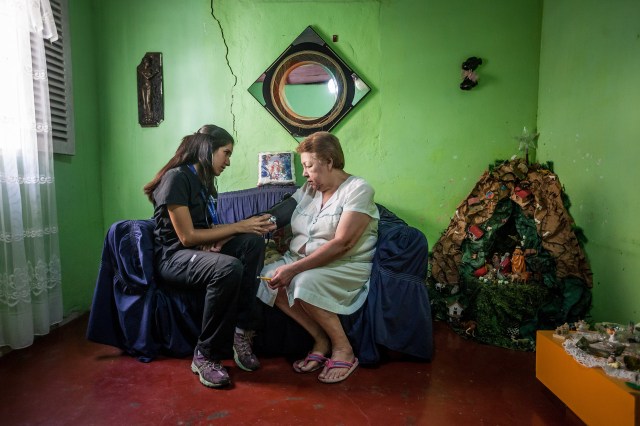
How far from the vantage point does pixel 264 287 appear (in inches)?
71.1

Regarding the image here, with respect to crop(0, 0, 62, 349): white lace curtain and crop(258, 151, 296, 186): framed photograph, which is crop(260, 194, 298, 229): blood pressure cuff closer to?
crop(258, 151, 296, 186): framed photograph

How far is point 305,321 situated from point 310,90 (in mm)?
1635

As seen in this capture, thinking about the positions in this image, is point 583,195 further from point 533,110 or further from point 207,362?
point 207,362

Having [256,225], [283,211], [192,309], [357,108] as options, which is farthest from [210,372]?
[357,108]

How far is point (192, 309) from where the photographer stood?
186 cm

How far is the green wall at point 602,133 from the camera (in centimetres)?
173

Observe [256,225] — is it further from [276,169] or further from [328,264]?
[276,169]

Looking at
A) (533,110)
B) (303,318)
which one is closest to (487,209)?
(533,110)

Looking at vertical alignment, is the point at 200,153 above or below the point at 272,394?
above

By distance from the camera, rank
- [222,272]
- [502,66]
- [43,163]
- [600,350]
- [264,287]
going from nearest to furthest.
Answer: [600,350], [222,272], [264,287], [43,163], [502,66]

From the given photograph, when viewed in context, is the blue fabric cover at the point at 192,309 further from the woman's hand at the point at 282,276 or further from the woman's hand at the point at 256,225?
the woman's hand at the point at 256,225

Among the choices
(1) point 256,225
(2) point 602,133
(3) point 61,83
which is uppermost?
(3) point 61,83

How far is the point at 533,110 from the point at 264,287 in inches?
85.9

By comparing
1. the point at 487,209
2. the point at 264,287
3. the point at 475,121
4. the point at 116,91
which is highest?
the point at 116,91
